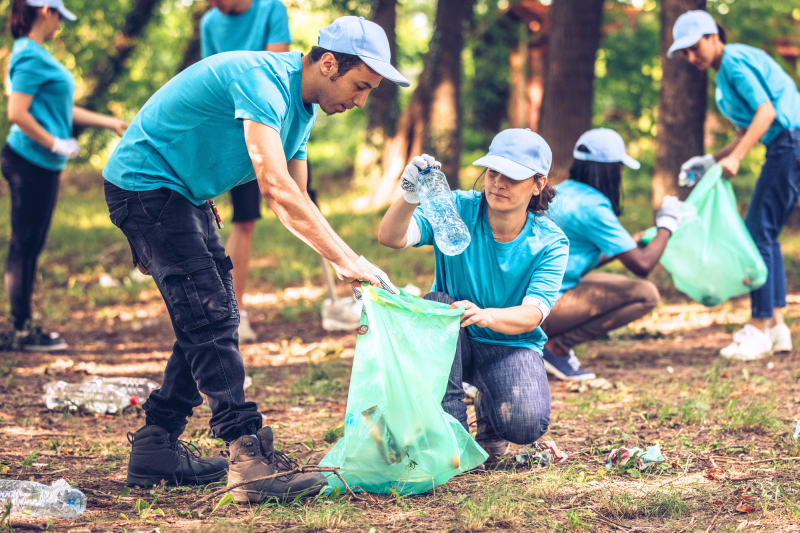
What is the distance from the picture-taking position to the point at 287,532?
2.16 meters

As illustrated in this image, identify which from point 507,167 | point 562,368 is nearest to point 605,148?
point 562,368

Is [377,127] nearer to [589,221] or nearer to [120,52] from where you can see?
[120,52]

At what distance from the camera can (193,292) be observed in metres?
2.38

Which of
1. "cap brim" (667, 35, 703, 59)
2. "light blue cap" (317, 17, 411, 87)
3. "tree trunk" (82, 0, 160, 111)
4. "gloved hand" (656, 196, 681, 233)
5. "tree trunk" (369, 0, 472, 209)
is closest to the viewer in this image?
"light blue cap" (317, 17, 411, 87)

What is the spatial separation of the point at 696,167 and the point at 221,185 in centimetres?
331

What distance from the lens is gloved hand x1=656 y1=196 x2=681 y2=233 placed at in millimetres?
4020

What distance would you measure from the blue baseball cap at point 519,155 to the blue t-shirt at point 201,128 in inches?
27.2

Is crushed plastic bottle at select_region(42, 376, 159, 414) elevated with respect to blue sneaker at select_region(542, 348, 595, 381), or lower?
elevated

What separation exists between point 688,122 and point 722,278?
244cm

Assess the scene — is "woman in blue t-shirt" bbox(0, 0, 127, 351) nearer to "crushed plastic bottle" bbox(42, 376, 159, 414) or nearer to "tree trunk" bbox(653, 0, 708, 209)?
"crushed plastic bottle" bbox(42, 376, 159, 414)

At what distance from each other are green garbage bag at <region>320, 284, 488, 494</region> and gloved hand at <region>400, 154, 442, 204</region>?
367 mm

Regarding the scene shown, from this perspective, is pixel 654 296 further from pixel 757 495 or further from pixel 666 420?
pixel 757 495

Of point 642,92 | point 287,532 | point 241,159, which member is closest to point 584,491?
point 287,532

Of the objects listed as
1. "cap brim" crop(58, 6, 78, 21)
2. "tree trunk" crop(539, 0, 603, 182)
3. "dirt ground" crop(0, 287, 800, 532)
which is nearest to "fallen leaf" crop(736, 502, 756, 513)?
"dirt ground" crop(0, 287, 800, 532)
